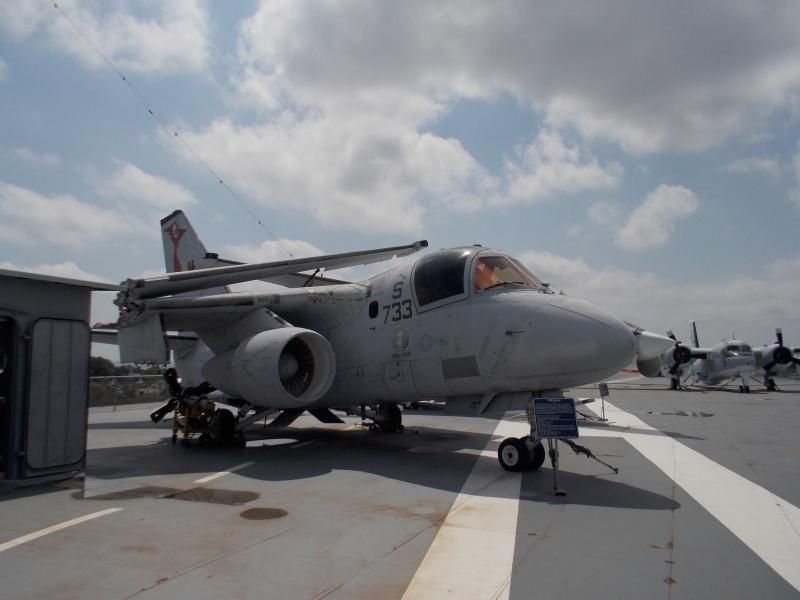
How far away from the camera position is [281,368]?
10.1 m

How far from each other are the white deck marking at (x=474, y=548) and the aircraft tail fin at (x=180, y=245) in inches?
439

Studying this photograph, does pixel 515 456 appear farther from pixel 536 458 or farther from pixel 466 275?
pixel 466 275

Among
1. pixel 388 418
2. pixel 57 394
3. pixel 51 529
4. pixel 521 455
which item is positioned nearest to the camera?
pixel 51 529

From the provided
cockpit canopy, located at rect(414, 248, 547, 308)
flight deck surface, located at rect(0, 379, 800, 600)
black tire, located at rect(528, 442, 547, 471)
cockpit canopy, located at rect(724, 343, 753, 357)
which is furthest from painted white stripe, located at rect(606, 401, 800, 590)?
cockpit canopy, located at rect(724, 343, 753, 357)

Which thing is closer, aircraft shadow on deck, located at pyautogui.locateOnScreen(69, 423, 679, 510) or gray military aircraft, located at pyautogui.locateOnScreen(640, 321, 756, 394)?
aircraft shadow on deck, located at pyautogui.locateOnScreen(69, 423, 679, 510)

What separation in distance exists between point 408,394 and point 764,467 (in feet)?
19.5

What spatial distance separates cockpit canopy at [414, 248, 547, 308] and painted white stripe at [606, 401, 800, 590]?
3.53 m

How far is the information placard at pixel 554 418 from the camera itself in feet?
21.8

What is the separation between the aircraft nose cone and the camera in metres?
7.04

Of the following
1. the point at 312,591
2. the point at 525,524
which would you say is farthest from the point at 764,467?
the point at 312,591

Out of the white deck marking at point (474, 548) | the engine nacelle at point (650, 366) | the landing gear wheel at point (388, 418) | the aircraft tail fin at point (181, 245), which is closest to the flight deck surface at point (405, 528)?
the white deck marking at point (474, 548)

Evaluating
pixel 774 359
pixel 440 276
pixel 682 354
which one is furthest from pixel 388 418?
pixel 774 359

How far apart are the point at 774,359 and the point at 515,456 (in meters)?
40.8

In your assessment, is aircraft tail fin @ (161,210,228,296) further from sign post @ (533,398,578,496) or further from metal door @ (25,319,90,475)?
sign post @ (533,398,578,496)
